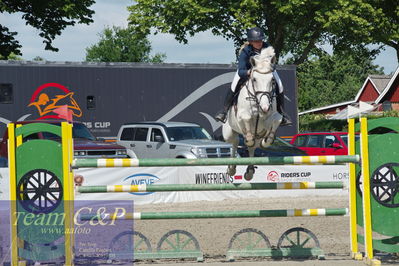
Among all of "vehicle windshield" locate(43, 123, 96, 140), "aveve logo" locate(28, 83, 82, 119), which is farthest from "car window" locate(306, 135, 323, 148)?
"vehicle windshield" locate(43, 123, 96, 140)

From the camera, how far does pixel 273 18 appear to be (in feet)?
93.1

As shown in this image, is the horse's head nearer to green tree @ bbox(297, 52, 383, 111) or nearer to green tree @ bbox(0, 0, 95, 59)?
green tree @ bbox(0, 0, 95, 59)

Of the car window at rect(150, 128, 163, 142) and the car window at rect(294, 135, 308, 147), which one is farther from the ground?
the car window at rect(150, 128, 163, 142)

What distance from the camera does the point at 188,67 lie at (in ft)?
66.3

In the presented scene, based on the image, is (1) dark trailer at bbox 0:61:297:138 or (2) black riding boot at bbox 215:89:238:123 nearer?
(2) black riding boot at bbox 215:89:238:123

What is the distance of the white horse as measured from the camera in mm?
6234

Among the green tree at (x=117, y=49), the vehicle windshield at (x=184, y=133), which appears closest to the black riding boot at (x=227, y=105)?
the vehicle windshield at (x=184, y=133)

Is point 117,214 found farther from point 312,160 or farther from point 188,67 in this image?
point 188,67

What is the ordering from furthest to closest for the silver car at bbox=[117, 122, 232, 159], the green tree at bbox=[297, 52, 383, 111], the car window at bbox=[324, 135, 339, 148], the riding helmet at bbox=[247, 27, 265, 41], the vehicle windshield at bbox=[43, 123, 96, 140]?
the green tree at bbox=[297, 52, 383, 111] → the car window at bbox=[324, 135, 339, 148] → the silver car at bbox=[117, 122, 232, 159] → the vehicle windshield at bbox=[43, 123, 96, 140] → the riding helmet at bbox=[247, 27, 265, 41]

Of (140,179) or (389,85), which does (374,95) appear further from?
(140,179)

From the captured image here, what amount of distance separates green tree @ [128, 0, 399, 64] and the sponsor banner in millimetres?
13110

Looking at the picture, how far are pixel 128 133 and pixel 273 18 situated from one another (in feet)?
42.8

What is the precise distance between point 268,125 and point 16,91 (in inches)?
518

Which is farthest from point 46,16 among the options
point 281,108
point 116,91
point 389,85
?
point 281,108
